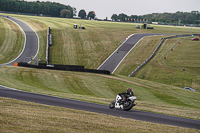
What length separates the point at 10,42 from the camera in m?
80.1

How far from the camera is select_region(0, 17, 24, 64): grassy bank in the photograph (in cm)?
7062

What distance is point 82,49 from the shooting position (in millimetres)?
80750

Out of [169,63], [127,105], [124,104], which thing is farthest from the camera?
[169,63]

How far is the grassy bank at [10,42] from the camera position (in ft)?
232

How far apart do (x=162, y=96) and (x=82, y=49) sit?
45.8 metres

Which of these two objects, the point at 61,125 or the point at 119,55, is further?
the point at 119,55

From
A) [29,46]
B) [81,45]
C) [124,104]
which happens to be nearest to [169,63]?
[81,45]

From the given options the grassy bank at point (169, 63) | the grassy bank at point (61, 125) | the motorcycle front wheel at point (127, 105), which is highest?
the grassy bank at point (61, 125)

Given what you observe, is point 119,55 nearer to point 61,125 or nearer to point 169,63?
point 169,63

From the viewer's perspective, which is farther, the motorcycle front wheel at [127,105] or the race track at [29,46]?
the race track at [29,46]

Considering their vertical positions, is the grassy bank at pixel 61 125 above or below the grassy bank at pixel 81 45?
above

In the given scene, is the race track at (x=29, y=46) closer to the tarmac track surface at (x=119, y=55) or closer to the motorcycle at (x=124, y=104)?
the tarmac track surface at (x=119, y=55)

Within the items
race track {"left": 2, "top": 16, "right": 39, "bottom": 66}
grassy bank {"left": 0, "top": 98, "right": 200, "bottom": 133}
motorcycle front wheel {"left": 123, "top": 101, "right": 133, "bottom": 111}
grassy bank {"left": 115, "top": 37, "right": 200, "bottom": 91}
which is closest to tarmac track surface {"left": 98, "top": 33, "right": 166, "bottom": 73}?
grassy bank {"left": 115, "top": 37, "right": 200, "bottom": 91}

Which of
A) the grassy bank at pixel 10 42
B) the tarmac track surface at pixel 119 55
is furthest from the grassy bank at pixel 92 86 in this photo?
the grassy bank at pixel 10 42
